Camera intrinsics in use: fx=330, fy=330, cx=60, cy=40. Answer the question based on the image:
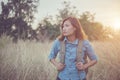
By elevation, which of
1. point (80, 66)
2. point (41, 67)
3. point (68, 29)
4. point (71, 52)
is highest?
point (68, 29)

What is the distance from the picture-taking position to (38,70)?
642cm

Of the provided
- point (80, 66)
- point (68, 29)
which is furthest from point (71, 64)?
point (68, 29)

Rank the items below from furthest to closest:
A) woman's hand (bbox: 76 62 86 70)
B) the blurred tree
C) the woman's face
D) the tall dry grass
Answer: the blurred tree < the tall dry grass < the woman's face < woman's hand (bbox: 76 62 86 70)

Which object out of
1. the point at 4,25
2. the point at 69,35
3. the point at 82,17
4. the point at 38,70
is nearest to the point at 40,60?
the point at 38,70

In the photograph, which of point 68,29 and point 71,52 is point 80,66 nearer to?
point 71,52

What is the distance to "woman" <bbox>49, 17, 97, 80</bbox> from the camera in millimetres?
3248

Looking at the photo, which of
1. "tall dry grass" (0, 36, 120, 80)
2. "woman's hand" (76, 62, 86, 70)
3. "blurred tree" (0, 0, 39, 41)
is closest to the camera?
"woman's hand" (76, 62, 86, 70)

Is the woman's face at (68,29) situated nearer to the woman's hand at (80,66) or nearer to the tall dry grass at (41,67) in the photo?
the woman's hand at (80,66)

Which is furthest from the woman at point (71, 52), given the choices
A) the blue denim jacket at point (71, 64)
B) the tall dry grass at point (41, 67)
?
the tall dry grass at point (41, 67)

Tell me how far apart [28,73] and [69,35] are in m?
2.90

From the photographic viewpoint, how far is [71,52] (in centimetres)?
327

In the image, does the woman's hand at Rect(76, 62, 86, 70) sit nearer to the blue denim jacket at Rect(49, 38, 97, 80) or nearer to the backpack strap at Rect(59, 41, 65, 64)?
the blue denim jacket at Rect(49, 38, 97, 80)

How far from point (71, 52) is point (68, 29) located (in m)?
0.25

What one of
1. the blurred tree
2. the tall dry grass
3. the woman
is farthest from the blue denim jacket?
the blurred tree
